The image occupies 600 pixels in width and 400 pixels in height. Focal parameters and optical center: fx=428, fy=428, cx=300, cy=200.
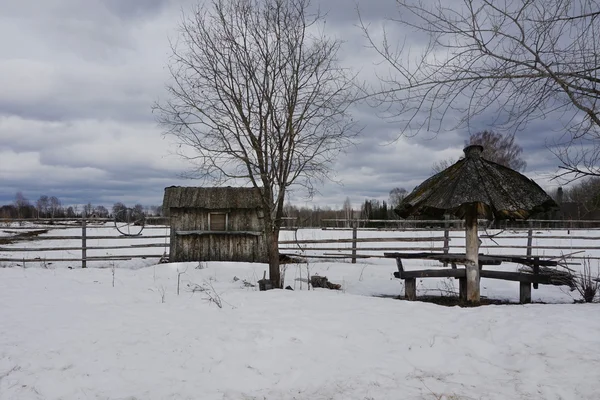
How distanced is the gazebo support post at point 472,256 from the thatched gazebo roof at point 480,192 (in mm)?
167

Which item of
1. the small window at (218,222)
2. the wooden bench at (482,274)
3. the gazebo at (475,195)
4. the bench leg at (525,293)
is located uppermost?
the gazebo at (475,195)

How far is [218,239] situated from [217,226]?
434 mm

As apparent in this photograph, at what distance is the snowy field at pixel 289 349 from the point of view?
4.00 meters

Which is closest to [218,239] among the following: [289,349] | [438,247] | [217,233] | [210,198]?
[217,233]

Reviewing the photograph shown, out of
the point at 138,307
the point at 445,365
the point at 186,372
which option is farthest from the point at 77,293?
the point at 445,365

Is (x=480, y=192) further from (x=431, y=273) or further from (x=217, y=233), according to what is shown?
(x=217, y=233)

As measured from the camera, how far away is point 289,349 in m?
4.87

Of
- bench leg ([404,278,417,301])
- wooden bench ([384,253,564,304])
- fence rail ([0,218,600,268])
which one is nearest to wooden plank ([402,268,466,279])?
wooden bench ([384,253,564,304])

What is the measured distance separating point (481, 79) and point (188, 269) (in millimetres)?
9664

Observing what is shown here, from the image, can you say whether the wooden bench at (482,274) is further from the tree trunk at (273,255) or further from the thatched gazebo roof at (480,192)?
the tree trunk at (273,255)

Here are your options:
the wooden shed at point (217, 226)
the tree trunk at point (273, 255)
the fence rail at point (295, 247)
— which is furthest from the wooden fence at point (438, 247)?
the tree trunk at point (273, 255)

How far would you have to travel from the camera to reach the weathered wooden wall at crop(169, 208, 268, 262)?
14094mm

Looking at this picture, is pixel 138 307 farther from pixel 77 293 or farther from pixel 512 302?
pixel 512 302

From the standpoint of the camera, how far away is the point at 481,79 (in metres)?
4.94
